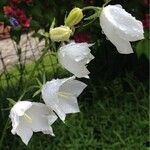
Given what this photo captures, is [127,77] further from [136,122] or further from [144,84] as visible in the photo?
[136,122]

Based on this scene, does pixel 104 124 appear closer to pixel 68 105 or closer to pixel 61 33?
pixel 68 105

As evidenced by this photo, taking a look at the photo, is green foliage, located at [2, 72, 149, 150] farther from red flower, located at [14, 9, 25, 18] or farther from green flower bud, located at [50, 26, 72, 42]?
green flower bud, located at [50, 26, 72, 42]

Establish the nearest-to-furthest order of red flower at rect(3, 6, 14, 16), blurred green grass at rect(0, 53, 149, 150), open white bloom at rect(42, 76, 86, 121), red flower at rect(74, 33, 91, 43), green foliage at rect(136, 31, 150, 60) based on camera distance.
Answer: open white bloom at rect(42, 76, 86, 121) < blurred green grass at rect(0, 53, 149, 150) < red flower at rect(3, 6, 14, 16) < green foliage at rect(136, 31, 150, 60) < red flower at rect(74, 33, 91, 43)

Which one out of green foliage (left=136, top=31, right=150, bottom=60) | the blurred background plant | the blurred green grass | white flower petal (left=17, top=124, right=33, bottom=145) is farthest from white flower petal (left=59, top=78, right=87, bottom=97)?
green foliage (left=136, top=31, right=150, bottom=60)

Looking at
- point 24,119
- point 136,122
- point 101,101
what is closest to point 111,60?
point 101,101

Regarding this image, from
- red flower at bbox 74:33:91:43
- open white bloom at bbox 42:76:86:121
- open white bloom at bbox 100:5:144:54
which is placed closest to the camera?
open white bloom at bbox 100:5:144:54
